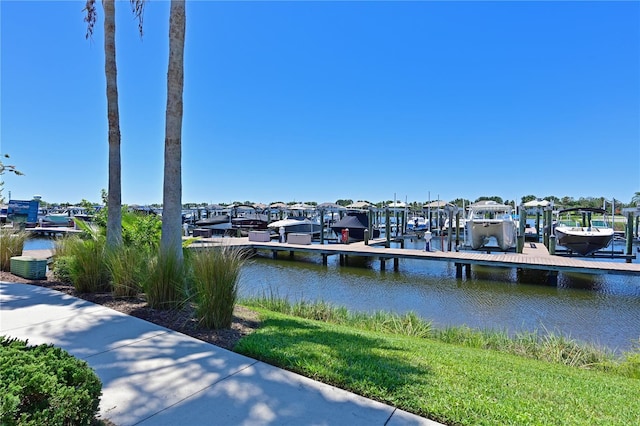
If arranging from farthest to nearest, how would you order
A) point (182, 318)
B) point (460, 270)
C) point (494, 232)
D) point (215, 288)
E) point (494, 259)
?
1. point (494, 232)
2. point (460, 270)
3. point (494, 259)
4. point (182, 318)
5. point (215, 288)

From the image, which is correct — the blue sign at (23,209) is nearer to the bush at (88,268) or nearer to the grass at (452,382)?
the bush at (88,268)

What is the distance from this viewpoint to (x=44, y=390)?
81.4 inches

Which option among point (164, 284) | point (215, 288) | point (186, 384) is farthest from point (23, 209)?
point (186, 384)

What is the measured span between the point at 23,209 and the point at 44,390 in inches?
1558

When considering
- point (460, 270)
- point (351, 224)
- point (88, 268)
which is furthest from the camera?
point (351, 224)

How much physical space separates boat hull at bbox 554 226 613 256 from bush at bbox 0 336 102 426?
68.1 feet

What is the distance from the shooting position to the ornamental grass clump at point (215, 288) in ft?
15.9

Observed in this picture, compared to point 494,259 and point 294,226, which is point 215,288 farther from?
point 294,226

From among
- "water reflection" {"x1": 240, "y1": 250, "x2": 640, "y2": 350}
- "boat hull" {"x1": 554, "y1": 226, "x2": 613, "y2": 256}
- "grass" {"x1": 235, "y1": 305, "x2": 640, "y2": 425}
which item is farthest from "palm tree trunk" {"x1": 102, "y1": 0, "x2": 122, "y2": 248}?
"boat hull" {"x1": 554, "y1": 226, "x2": 613, "y2": 256}

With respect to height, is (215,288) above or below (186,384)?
above

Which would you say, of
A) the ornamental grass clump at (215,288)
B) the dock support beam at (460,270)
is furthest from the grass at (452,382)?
the dock support beam at (460,270)

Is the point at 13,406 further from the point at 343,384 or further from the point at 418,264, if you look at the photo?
the point at 418,264

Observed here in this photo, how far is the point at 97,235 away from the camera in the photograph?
29.6 ft

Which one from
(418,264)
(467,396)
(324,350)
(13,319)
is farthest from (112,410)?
(418,264)
